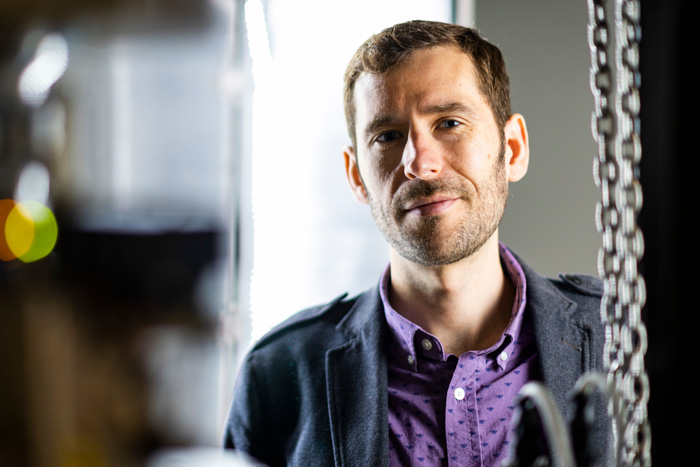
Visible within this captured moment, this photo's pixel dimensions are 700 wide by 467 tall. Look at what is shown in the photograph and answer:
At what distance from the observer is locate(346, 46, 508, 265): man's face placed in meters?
0.98

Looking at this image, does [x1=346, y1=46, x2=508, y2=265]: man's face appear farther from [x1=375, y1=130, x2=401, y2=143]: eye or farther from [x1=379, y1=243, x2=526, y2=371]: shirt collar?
[x1=379, y1=243, x2=526, y2=371]: shirt collar

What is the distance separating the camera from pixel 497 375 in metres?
0.97

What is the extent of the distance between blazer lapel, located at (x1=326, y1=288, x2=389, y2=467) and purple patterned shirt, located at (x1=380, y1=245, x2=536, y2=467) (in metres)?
0.03

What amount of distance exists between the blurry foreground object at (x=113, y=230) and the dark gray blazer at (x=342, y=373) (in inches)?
28.1

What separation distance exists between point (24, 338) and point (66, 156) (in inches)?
25.4

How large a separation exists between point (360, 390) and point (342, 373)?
0.06 m

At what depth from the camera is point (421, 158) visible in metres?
0.97

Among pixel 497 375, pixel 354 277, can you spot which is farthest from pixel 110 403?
pixel 497 375

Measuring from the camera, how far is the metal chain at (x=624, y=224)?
0.44 m

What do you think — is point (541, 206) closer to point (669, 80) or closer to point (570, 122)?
point (570, 122)

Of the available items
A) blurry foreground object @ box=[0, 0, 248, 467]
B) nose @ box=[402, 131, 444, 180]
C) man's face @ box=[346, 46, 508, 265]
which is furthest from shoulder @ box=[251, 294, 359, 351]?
blurry foreground object @ box=[0, 0, 248, 467]

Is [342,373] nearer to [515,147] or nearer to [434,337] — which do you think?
[434,337]

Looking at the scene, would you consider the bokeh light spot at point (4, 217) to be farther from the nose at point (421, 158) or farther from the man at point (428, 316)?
the nose at point (421, 158)

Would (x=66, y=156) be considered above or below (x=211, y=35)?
below
